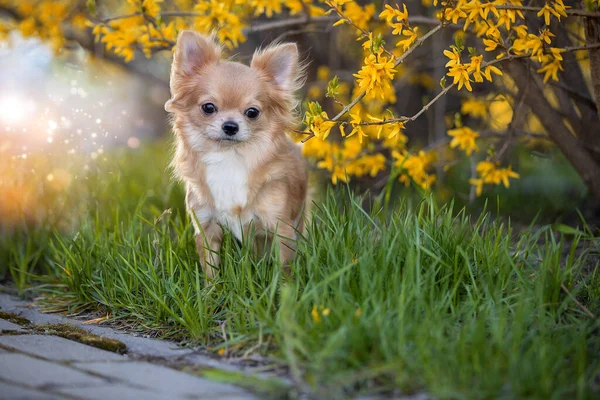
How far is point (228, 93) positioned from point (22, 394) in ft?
5.99

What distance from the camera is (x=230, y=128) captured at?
3.37 meters

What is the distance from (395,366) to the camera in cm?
212

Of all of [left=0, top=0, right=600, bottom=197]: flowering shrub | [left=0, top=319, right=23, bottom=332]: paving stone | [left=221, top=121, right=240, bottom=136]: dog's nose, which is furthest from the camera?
[left=0, top=0, right=600, bottom=197]: flowering shrub

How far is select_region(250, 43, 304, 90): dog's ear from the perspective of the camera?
3.65m

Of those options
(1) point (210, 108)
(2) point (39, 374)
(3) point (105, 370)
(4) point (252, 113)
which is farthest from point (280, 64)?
(2) point (39, 374)

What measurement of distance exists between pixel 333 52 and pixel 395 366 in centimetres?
408

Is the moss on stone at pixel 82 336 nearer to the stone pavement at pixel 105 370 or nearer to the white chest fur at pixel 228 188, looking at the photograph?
the stone pavement at pixel 105 370

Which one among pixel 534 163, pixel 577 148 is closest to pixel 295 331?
pixel 577 148

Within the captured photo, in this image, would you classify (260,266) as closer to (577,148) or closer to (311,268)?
(311,268)

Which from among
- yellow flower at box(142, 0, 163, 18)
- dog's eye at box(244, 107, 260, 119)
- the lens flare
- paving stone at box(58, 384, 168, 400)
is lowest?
paving stone at box(58, 384, 168, 400)

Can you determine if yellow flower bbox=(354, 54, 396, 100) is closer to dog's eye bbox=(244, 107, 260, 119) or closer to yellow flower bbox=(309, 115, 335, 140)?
yellow flower bbox=(309, 115, 335, 140)

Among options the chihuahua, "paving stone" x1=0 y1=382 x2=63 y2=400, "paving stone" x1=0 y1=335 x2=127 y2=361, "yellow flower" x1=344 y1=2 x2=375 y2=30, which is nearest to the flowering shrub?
"yellow flower" x1=344 y1=2 x2=375 y2=30

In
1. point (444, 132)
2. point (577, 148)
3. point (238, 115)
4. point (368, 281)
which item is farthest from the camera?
point (444, 132)

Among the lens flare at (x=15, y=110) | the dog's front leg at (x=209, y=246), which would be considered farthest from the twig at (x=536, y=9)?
the lens flare at (x=15, y=110)
